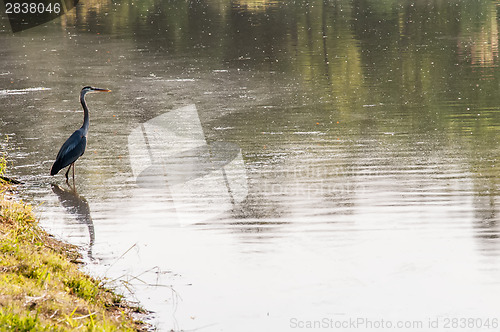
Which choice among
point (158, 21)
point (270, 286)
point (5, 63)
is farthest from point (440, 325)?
point (158, 21)

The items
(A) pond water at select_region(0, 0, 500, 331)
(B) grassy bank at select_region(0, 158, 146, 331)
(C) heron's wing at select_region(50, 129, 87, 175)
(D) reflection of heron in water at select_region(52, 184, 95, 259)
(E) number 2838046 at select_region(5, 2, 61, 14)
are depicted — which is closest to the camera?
(B) grassy bank at select_region(0, 158, 146, 331)

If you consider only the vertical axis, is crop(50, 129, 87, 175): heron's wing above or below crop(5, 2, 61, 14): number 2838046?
below

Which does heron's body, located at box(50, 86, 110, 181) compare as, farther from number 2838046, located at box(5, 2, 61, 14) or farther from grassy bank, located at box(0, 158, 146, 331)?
number 2838046, located at box(5, 2, 61, 14)

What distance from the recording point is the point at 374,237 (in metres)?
7.75

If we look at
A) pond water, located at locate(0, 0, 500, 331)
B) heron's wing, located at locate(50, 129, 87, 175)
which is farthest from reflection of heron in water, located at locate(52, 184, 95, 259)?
heron's wing, located at locate(50, 129, 87, 175)

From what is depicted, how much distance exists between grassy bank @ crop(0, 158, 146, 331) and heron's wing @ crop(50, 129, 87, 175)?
113 inches

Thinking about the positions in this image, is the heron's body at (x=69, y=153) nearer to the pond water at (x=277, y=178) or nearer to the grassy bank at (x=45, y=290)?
the pond water at (x=277, y=178)

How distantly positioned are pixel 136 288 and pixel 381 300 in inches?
83.3

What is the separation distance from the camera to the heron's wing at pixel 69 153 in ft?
33.3

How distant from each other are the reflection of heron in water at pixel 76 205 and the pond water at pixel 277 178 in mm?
28

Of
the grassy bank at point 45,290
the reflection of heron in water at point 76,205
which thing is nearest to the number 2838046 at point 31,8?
the reflection of heron in water at point 76,205

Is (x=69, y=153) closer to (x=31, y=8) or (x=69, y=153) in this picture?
(x=69, y=153)

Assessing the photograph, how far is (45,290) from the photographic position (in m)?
5.46

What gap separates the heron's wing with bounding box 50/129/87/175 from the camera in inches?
400
